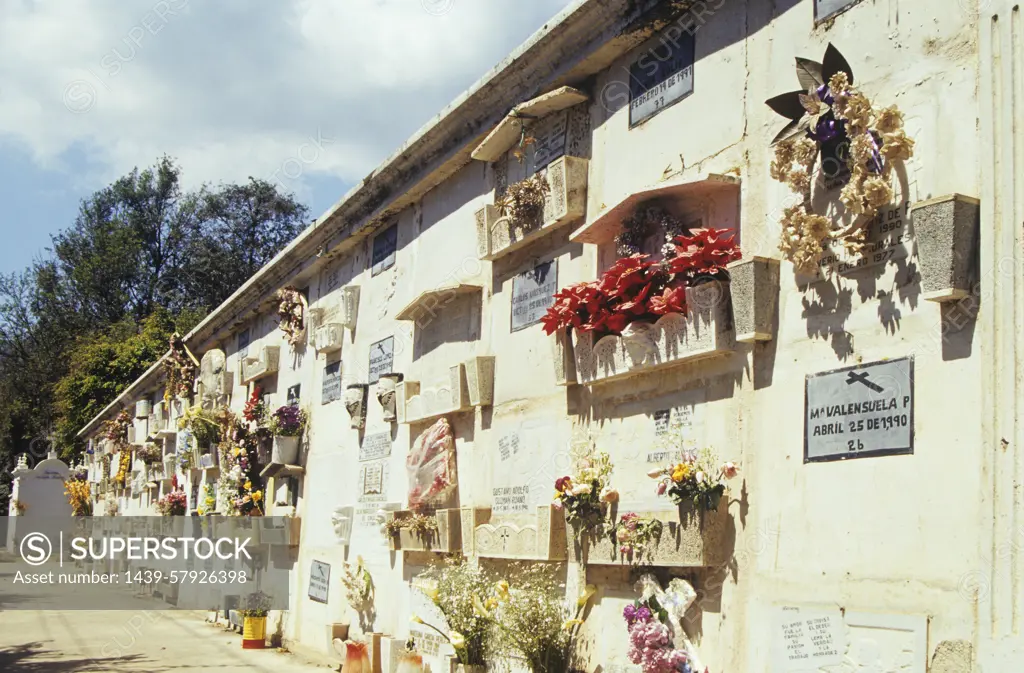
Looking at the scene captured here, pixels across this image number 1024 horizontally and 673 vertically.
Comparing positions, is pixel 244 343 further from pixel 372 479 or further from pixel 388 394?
pixel 388 394

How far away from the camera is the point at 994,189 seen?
4.14m

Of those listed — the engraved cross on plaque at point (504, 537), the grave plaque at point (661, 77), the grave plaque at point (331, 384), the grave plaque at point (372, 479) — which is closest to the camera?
the grave plaque at point (661, 77)

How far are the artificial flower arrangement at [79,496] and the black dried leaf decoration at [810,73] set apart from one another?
26.7 m

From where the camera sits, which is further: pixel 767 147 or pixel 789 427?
pixel 767 147

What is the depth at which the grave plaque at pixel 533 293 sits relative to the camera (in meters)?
7.42

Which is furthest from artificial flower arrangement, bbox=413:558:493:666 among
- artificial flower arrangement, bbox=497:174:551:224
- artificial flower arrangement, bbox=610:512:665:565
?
artificial flower arrangement, bbox=497:174:551:224

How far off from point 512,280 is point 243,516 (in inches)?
266

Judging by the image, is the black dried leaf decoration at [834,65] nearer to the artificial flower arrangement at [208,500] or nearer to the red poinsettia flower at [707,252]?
the red poinsettia flower at [707,252]

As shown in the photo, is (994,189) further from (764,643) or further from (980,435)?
(764,643)

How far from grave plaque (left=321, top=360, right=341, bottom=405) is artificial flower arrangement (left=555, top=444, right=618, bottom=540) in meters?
5.34

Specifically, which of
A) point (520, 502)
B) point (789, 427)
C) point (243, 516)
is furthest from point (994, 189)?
point (243, 516)

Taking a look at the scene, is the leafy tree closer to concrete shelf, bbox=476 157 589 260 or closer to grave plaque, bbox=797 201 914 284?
concrete shelf, bbox=476 157 589 260

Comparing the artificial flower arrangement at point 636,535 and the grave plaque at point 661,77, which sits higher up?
the grave plaque at point 661,77

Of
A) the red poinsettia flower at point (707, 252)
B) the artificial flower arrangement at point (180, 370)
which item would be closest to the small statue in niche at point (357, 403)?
the red poinsettia flower at point (707, 252)
